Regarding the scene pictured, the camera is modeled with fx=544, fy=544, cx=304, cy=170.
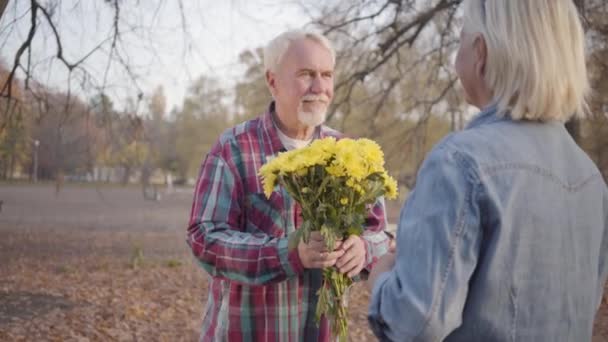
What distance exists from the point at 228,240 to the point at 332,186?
56 cm

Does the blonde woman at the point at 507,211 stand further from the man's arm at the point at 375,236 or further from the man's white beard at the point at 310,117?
the man's white beard at the point at 310,117

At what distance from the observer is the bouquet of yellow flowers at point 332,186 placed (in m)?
2.09

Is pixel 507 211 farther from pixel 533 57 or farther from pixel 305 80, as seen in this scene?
pixel 305 80

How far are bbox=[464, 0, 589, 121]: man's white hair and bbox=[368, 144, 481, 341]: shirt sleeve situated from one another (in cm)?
24

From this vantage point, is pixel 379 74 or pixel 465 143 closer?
pixel 465 143

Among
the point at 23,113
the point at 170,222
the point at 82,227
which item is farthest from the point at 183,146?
the point at 23,113

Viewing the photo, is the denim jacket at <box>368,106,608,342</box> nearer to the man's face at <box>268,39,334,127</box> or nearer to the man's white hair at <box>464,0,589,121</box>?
the man's white hair at <box>464,0,589,121</box>

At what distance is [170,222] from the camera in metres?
23.3

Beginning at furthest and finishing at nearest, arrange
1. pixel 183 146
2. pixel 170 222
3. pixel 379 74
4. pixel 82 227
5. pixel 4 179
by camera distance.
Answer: pixel 183 146
pixel 170 222
pixel 82 227
pixel 4 179
pixel 379 74

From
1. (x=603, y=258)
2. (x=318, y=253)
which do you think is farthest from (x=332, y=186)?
(x=603, y=258)

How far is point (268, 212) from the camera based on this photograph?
2541 millimetres

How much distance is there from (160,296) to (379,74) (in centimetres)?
585

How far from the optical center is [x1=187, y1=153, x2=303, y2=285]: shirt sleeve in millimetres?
2334

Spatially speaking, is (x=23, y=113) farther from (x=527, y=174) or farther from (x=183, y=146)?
(x=183, y=146)
